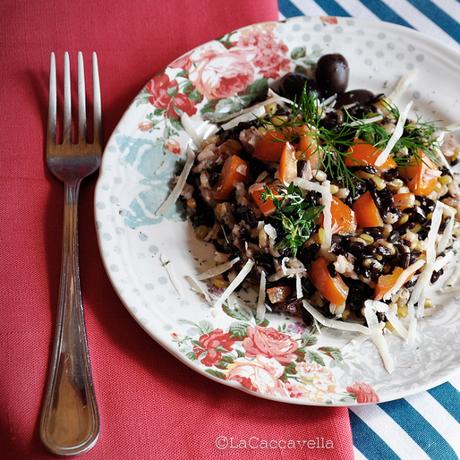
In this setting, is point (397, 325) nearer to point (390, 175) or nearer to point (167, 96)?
point (390, 175)

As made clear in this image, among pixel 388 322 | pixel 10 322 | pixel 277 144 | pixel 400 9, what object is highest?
pixel 400 9

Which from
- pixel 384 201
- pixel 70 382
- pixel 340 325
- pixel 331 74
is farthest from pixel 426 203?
pixel 70 382

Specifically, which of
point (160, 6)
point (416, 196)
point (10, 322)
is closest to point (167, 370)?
point (10, 322)

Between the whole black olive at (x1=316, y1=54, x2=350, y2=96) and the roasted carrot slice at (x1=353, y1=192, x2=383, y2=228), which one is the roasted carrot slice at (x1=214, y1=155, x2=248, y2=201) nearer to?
the roasted carrot slice at (x1=353, y1=192, x2=383, y2=228)

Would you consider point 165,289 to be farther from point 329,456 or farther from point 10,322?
point 329,456

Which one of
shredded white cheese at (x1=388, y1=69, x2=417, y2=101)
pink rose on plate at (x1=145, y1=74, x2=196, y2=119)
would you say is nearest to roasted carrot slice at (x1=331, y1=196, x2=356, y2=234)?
shredded white cheese at (x1=388, y1=69, x2=417, y2=101)

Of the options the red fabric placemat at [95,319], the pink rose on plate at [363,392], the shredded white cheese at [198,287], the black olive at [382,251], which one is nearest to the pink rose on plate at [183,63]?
the red fabric placemat at [95,319]
